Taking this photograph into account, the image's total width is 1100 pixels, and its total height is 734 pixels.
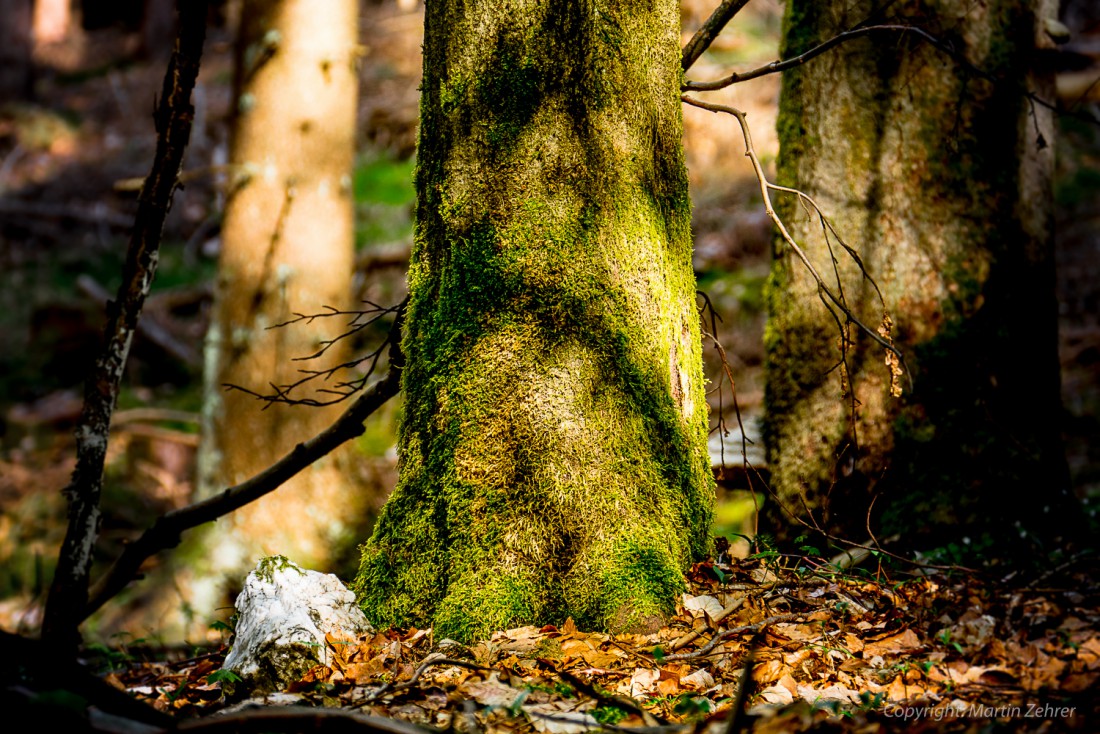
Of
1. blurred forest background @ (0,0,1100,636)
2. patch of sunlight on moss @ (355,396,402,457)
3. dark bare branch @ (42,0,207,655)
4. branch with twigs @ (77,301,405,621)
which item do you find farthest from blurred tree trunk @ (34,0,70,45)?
branch with twigs @ (77,301,405,621)

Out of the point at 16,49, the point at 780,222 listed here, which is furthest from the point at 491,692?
the point at 16,49

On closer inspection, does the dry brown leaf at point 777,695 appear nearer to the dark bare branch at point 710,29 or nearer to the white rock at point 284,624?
the white rock at point 284,624

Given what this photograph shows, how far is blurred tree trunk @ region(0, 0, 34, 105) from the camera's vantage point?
1742 cm

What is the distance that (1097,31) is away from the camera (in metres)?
12.2

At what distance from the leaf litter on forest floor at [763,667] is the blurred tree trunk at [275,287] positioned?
11.2 feet

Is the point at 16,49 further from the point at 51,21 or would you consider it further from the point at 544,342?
the point at 544,342

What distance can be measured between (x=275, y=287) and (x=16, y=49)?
16.8 meters

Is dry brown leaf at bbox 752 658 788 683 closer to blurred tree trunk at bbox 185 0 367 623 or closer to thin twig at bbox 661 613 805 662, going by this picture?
thin twig at bbox 661 613 805 662

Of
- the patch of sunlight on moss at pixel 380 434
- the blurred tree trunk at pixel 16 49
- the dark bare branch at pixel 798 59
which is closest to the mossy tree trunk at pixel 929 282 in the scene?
the dark bare branch at pixel 798 59

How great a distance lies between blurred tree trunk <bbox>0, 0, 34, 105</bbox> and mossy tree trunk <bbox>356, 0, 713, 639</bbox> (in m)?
19.7

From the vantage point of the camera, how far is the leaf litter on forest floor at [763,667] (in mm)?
1994

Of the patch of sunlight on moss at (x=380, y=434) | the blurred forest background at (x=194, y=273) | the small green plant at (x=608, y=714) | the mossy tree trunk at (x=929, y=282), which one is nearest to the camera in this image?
the small green plant at (x=608, y=714)


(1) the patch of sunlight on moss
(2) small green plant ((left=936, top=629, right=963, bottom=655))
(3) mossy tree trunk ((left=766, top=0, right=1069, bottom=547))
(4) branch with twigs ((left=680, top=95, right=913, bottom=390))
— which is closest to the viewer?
(2) small green plant ((left=936, top=629, right=963, bottom=655))

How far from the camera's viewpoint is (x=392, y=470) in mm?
7348
